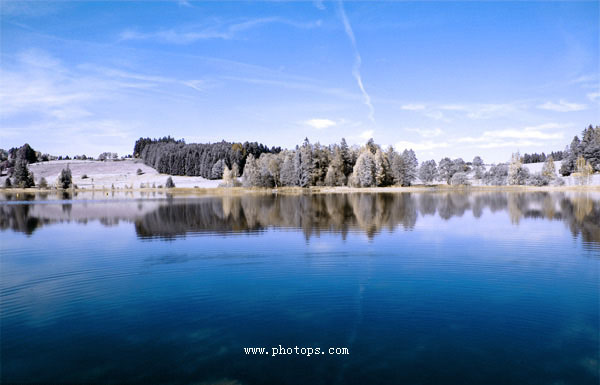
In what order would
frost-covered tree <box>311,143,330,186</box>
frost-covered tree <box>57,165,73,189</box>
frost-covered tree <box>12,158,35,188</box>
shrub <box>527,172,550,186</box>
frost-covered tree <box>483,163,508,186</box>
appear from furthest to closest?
frost-covered tree <box>483,163,508,186</box> → frost-covered tree <box>57,165,73,189</box> → frost-covered tree <box>12,158,35,188</box> → shrub <box>527,172,550,186</box> → frost-covered tree <box>311,143,330,186</box>

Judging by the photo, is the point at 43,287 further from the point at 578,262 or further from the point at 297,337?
the point at 578,262

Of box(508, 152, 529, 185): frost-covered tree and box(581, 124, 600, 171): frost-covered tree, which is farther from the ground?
box(581, 124, 600, 171): frost-covered tree

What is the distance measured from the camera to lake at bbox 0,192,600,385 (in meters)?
10.5

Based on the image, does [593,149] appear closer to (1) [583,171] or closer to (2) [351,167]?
(1) [583,171]

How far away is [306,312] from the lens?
14.6 metres

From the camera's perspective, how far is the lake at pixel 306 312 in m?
10.5

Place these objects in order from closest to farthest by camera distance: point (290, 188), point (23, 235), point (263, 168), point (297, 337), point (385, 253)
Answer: point (297, 337)
point (385, 253)
point (23, 235)
point (290, 188)
point (263, 168)

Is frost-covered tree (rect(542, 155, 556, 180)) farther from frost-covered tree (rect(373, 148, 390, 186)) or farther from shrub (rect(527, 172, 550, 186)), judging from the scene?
frost-covered tree (rect(373, 148, 390, 186))

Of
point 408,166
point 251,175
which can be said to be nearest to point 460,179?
point 408,166

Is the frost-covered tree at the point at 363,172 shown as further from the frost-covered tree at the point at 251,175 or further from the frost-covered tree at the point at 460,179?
the frost-covered tree at the point at 460,179

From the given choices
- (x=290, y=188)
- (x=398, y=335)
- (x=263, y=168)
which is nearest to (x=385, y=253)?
(x=398, y=335)

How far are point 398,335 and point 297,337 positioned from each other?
3062mm

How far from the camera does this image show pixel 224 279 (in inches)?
773

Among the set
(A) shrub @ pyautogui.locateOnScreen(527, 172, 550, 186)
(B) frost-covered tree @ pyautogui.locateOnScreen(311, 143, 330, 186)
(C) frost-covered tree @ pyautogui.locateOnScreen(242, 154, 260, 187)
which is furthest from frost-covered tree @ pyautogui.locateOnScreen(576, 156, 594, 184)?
(C) frost-covered tree @ pyautogui.locateOnScreen(242, 154, 260, 187)
